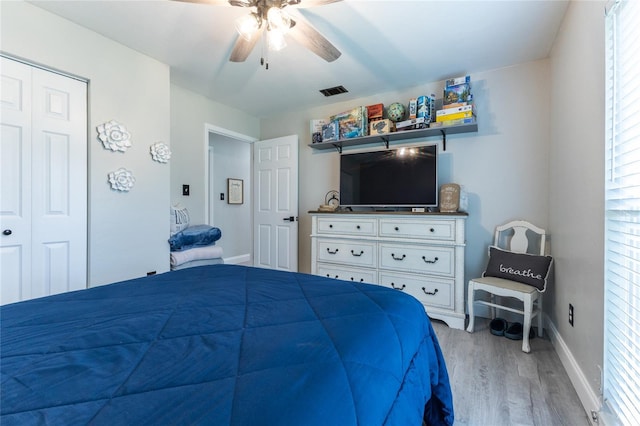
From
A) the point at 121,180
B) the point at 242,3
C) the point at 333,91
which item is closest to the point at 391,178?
the point at 333,91

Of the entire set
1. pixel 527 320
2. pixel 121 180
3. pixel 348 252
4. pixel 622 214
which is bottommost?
pixel 527 320

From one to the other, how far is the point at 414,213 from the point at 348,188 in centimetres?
89

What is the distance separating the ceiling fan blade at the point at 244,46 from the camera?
184cm

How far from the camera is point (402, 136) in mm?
3111

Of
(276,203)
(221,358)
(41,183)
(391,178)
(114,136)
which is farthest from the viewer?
(276,203)

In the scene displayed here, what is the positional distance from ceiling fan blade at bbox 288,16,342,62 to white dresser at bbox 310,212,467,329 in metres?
1.55

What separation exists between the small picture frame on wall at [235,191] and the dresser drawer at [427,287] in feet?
12.0

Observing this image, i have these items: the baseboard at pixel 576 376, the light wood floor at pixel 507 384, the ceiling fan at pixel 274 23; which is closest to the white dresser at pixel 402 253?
the light wood floor at pixel 507 384

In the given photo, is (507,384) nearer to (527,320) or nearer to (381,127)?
(527,320)

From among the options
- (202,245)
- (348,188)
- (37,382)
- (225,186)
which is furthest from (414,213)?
(225,186)

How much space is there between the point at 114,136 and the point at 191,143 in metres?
1.03

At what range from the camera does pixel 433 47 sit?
2412 millimetres

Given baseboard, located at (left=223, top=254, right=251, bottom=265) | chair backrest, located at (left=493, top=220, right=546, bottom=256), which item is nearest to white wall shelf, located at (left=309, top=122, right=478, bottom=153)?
chair backrest, located at (left=493, top=220, right=546, bottom=256)

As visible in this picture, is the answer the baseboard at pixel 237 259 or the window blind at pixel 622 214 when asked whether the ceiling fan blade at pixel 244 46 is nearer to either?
the window blind at pixel 622 214
